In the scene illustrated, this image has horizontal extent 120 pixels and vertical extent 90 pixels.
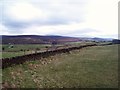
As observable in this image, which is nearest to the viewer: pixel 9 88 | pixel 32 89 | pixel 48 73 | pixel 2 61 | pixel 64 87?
pixel 9 88

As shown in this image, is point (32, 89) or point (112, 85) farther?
point (112, 85)

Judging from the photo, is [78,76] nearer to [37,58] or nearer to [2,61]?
[2,61]

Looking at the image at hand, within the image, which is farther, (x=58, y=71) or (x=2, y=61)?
(x=58, y=71)

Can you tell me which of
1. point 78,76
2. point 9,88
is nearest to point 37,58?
point 78,76

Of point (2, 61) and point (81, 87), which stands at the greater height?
point (2, 61)

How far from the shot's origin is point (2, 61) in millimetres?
29781

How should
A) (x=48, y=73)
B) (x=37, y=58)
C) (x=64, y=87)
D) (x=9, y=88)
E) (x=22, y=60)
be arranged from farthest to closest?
1. (x=37, y=58)
2. (x=22, y=60)
3. (x=48, y=73)
4. (x=64, y=87)
5. (x=9, y=88)

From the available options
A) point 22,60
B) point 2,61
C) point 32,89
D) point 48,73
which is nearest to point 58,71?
point 48,73

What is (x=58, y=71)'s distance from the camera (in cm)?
3425

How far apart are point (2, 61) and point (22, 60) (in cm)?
490

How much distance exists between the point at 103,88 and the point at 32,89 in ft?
22.0

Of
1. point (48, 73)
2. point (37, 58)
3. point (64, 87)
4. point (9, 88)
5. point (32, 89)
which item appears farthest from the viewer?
point (37, 58)

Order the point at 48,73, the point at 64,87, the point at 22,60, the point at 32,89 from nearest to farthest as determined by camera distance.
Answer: the point at 32,89 < the point at 64,87 < the point at 48,73 < the point at 22,60

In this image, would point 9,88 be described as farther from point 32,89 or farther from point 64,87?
point 64,87
